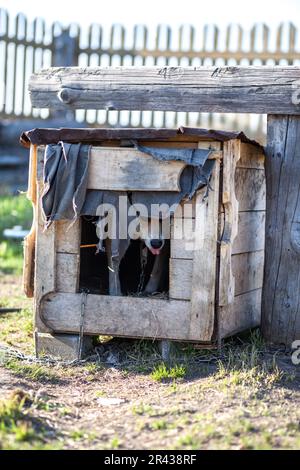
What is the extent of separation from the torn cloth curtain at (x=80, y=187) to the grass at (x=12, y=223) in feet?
12.9

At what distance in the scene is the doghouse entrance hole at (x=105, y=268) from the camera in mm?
6254

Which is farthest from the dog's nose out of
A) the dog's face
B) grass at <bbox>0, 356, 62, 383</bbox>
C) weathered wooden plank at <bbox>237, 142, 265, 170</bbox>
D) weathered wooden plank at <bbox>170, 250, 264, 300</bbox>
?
grass at <bbox>0, 356, 62, 383</bbox>

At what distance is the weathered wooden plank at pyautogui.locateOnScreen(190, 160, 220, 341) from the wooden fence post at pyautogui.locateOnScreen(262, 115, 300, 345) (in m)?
0.82

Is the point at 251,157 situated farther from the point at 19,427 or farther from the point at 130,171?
the point at 19,427

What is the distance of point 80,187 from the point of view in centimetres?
554

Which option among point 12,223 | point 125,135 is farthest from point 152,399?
point 12,223

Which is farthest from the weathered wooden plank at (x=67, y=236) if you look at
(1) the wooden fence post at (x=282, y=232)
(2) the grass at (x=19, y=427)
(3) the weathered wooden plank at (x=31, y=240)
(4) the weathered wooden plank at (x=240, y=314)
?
(1) the wooden fence post at (x=282, y=232)

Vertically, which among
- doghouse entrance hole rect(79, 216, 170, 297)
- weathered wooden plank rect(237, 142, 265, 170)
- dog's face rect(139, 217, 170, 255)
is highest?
weathered wooden plank rect(237, 142, 265, 170)

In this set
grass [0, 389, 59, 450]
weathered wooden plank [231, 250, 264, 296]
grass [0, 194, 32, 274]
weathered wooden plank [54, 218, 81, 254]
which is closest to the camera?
grass [0, 389, 59, 450]

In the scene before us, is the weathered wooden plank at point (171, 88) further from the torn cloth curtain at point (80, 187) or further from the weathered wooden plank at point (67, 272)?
the weathered wooden plank at point (67, 272)

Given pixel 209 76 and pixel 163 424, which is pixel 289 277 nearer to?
pixel 209 76

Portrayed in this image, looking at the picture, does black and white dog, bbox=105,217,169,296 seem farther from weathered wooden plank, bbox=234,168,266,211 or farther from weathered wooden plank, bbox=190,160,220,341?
weathered wooden plank, bbox=234,168,266,211

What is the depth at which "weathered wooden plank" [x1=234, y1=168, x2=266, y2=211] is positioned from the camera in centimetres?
592
